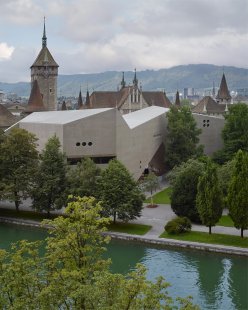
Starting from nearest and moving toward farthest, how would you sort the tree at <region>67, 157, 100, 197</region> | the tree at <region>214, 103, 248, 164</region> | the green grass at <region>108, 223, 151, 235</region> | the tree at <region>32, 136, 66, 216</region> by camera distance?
the green grass at <region>108, 223, 151, 235</region> < the tree at <region>67, 157, 100, 197</region> < the tree at <region>32, 136, 66, 216</region> < the tree at <region>214, 103, 248, 164</region>

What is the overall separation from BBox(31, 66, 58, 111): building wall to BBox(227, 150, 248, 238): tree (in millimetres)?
58269

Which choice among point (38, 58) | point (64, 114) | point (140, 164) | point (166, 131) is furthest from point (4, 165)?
point (38, 58)

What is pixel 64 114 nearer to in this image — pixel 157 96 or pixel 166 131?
pixel 166 131

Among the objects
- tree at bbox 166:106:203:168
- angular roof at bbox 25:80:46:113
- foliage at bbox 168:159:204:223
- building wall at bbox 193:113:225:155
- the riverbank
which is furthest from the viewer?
angular roof at bbox 25:80:46:113

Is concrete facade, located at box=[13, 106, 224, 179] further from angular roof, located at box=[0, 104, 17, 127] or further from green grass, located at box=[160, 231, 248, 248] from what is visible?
green grass, located at box=[160, 231, 248, 248]

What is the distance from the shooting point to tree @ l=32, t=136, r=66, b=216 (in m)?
39.7

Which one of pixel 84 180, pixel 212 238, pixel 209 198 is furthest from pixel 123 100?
pixel 212 238

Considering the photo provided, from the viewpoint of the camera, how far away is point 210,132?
62.6 meters

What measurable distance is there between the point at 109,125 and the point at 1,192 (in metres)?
12.2

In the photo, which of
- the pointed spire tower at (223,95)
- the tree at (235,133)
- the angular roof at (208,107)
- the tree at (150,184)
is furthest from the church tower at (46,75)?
the tree at (150,184)

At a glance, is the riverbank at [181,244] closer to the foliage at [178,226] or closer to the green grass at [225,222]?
the foliage at [178,226]

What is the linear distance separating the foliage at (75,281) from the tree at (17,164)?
71.8 feet

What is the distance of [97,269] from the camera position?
17922 millimetres

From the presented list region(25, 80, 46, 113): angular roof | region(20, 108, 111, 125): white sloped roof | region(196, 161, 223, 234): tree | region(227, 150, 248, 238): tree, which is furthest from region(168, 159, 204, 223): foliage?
region(25, 80, 46, 113): angular roof
